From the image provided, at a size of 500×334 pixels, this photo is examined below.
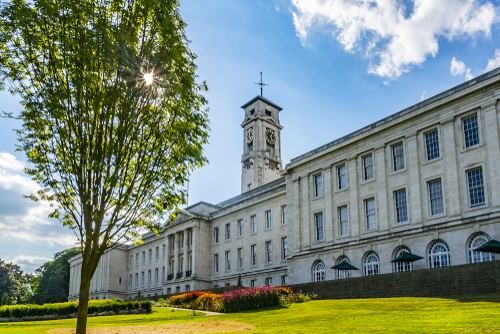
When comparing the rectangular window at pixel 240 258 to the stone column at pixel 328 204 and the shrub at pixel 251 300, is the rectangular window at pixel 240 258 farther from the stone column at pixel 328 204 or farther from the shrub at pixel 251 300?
the shrub at pixel 251 300

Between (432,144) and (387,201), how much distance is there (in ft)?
18.0

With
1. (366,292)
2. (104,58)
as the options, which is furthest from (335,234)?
(104,58)

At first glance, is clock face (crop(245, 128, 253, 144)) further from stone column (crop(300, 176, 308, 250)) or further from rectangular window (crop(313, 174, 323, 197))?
rectangular window (crop(313, 174, 323, 197))

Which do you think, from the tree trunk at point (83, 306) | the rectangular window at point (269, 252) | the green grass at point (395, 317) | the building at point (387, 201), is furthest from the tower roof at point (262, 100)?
the tree trunk at point (83, 306)

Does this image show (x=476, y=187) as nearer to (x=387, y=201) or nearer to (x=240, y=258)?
(x=387, y=201)

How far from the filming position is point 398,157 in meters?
35.3

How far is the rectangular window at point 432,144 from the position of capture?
32.7 m

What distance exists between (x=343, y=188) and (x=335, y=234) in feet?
13.3

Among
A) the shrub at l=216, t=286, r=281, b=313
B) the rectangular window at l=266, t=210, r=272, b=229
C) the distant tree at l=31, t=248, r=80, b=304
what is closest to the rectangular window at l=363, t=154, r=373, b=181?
the shrub at l=216, t=286, r=281, b=313

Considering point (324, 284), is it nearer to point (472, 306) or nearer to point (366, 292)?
point (366, 292)

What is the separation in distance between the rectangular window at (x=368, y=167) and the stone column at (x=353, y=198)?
30.2 inches

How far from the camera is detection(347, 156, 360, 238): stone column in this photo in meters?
36.7

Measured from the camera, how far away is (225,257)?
194ft

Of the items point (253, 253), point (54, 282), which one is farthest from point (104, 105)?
point (54, 282)
